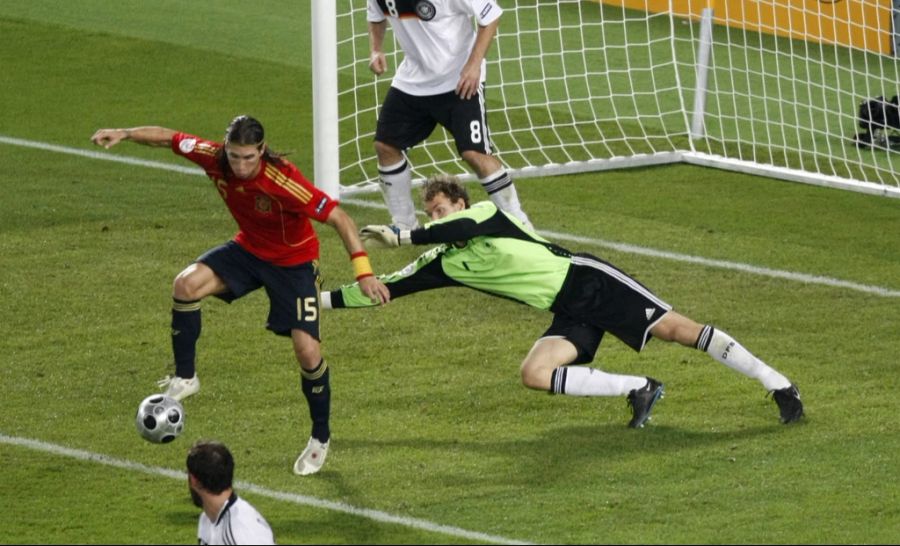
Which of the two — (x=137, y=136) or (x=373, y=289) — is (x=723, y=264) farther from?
(x=137, y=136)

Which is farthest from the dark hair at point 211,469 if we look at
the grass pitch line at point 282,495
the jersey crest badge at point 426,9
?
the jersey crest badge at point 426,9

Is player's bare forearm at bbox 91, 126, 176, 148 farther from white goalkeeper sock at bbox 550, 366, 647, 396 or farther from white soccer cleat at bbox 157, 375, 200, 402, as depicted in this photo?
white goalkeeper sock at bbox 550, 366, 647, 396

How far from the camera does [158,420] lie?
8.98 metres

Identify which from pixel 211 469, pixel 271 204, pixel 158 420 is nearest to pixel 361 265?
pixel 271 204

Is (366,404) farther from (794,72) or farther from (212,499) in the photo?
(794,72)

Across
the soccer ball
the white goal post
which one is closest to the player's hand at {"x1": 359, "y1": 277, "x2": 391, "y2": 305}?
the soccer ball

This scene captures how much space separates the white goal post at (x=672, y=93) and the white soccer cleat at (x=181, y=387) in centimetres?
453

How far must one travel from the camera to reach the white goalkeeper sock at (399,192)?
13070mm

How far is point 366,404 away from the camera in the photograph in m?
10.2

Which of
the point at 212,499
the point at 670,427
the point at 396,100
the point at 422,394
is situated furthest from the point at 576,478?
the point at 396,100

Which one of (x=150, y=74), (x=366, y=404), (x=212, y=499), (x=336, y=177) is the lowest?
(x=150, y=74)

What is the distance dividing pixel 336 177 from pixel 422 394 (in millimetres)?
4115

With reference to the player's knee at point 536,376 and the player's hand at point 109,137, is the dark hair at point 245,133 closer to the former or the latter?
the player's hand at point 109,137

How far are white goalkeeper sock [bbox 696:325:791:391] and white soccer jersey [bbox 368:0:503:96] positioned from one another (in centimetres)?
356
